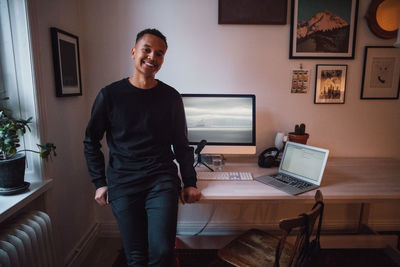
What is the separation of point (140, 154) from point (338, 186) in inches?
45.2

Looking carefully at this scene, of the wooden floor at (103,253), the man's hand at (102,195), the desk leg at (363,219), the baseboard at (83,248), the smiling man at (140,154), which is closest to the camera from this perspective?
the smiling man at (140,154)

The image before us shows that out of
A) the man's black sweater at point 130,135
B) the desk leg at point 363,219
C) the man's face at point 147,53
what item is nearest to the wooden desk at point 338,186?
the man's black sweater at point 130,135

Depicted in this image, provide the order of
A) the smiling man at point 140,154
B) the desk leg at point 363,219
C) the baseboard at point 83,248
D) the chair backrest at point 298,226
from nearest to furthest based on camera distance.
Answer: the chair backrest at point 298,226 → the smiling man at point 140,154 → the baseboard at point 83,248 → the desk leg at point 363,219

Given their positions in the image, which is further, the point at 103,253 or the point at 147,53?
the point at 103,253

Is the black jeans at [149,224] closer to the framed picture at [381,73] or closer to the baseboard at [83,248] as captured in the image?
the baseboard at [83,248]

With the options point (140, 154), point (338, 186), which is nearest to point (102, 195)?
point (140, 154)

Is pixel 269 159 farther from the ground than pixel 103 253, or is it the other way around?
pixel 269 159

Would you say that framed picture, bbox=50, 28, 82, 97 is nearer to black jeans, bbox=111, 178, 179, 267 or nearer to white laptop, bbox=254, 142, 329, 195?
black jeans, bbox=111, 178, 179, 267

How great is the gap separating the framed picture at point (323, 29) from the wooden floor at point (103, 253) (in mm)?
2033

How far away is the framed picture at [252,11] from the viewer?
1.83 meters

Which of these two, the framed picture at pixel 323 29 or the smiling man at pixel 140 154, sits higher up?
the framed picture at pixel 323 29

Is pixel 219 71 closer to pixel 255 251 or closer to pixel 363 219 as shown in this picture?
pixel 255 251

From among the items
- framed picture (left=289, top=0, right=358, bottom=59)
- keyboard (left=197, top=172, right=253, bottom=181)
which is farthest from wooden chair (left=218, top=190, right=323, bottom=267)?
framed picture (left=289, top=0, right=358, bottom=59)

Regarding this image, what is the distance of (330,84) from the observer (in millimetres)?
1948
